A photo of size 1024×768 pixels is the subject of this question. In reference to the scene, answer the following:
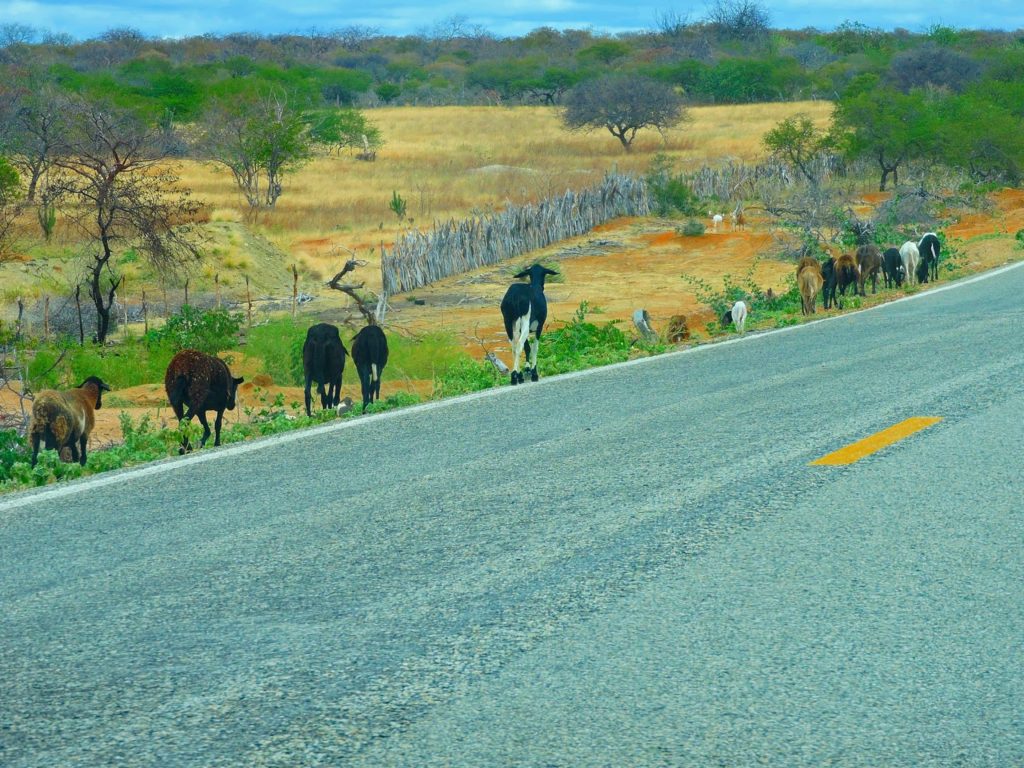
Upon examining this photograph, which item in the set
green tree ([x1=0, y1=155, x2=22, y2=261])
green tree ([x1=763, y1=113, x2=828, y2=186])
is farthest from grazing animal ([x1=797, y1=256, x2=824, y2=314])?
green tree ([x1=763, y1=113, x2=828, y2=186])

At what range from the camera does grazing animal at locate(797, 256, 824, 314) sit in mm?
19578

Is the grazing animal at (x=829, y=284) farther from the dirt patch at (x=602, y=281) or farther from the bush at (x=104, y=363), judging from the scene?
the bush at (x=104, y=363)

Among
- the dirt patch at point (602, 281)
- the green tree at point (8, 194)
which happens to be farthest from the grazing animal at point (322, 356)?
the green tree at point (8, 194)

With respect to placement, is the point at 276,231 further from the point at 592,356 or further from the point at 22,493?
the point at 22,493

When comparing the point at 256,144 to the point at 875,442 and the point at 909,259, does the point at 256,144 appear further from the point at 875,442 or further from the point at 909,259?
the point at 875,442

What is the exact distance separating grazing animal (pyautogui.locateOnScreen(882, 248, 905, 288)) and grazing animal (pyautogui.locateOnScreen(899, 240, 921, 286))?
0.23ft

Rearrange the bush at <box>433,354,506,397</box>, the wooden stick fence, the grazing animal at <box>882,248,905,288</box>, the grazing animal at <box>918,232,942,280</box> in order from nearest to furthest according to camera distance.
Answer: the bush at <box>433,354,506,397</box>, the grazing animal at <box>882,248,905,288</box>, the grazing animal at <box>918,232,942,280</box>, the wooden stick fence

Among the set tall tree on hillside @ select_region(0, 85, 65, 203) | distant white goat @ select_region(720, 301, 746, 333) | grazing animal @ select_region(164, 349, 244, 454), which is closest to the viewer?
grazing animal @ select_region(164, 349, 244, 454)

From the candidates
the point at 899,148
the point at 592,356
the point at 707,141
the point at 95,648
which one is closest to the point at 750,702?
the point at 95,648

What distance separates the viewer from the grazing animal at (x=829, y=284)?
2044 cm

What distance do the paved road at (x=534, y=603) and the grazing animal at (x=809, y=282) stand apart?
10.6m

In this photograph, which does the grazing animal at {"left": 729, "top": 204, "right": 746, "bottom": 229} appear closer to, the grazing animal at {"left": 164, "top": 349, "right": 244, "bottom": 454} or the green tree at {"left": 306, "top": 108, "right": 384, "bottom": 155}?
the green tree at {"left": 306, "top": 108, "right": 384, "bottom": 155}

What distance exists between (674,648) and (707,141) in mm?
69543

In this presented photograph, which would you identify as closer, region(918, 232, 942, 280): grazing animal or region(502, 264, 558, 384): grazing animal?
region(502, 264, 558, 384): grazing animal
